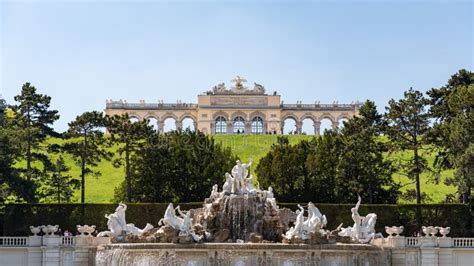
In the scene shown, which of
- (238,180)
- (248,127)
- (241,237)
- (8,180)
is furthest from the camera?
(248,127)

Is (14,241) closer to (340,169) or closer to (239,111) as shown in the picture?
(340,169)

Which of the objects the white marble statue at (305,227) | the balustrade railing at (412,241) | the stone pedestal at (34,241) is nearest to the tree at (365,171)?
→ the balustrade railing at (412,241)

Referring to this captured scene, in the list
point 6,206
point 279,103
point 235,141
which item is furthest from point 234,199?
point 279,103

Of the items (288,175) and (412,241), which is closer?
(412,241)

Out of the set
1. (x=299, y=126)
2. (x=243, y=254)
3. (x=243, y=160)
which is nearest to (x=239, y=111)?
(x=299, y=126)

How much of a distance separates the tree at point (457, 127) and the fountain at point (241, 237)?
28.5ft

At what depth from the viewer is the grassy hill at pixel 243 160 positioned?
80.5m

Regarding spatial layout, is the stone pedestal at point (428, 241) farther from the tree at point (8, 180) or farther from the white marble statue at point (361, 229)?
the tree at point (8, 180)

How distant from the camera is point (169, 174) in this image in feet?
219

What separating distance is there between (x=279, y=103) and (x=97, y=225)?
251 feet

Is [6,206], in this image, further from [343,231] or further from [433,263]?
[433,263]

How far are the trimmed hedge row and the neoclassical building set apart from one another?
7193 cm

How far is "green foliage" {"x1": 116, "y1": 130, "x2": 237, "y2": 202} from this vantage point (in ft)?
218

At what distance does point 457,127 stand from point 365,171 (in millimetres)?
9552
